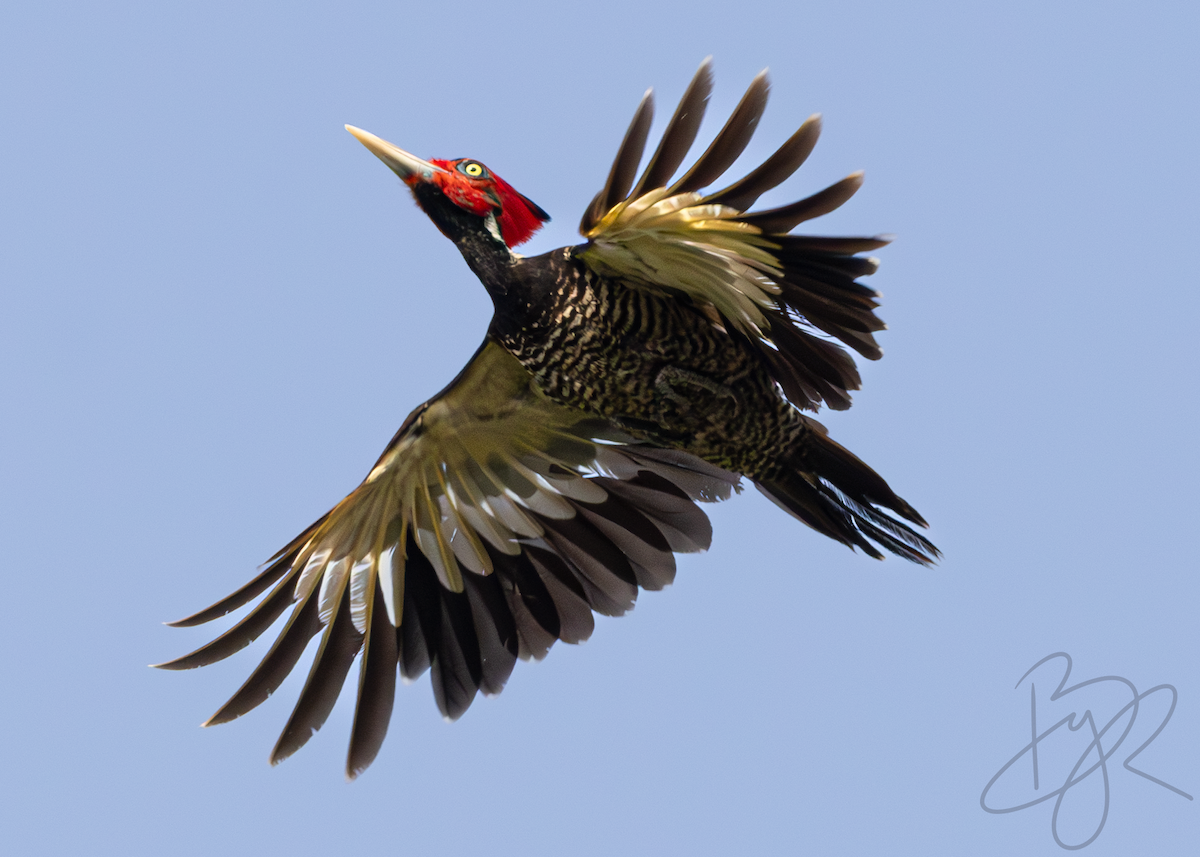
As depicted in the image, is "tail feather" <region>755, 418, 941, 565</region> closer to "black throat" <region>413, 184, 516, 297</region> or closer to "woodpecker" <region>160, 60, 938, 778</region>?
"woodpecker" <region>160, 60, 938, 778</region>

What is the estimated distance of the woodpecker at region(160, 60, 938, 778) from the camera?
204 inches

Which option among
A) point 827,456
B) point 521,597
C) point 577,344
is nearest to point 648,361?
point 577,344

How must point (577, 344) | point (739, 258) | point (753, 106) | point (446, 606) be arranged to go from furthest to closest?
point (446, 606) < point (577, 344) < point (739, 258) < point (753, 106)

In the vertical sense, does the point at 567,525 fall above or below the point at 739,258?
below

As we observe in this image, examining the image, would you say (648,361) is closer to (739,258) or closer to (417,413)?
(739,258)

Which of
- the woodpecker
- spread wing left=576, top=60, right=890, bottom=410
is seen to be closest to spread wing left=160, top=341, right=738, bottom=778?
the woodpecker

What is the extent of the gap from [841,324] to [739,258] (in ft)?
1.85

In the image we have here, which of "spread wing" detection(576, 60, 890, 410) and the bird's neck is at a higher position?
the bird's neck

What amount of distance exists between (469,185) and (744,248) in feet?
4.89

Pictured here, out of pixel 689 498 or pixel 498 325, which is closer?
pixel 498 325

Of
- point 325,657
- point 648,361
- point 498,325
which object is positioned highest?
point 498,325

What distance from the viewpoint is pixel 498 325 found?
5.83 meters

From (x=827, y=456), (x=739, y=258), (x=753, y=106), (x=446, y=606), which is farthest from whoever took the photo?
(x=446, y=606)

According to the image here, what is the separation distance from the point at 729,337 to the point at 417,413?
6.02 feet
